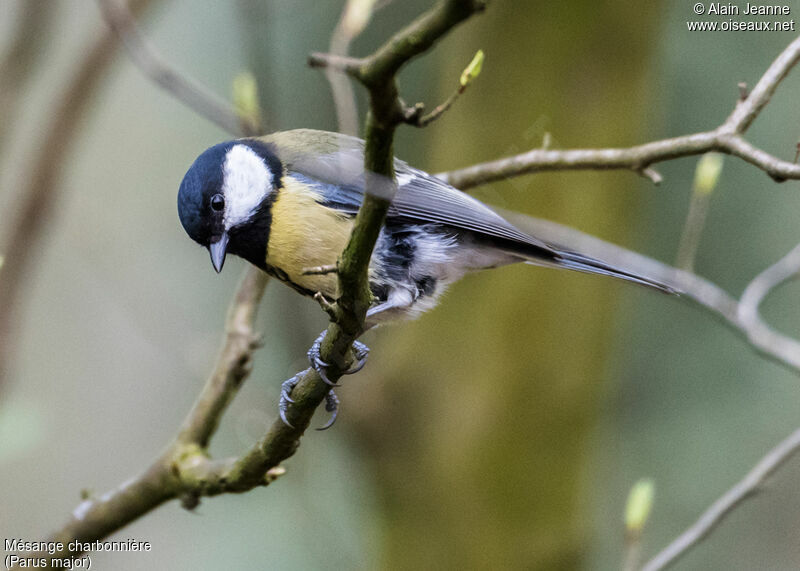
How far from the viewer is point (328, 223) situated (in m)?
1.88

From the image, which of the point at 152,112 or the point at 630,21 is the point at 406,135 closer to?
the point at 630,21

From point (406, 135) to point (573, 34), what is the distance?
128cm

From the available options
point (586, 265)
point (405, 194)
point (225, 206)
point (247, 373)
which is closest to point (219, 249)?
point (225, 206)

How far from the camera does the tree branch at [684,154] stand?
1.48 meters

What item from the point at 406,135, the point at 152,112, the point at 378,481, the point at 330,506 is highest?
the point at 406,135

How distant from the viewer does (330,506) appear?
4.20 m

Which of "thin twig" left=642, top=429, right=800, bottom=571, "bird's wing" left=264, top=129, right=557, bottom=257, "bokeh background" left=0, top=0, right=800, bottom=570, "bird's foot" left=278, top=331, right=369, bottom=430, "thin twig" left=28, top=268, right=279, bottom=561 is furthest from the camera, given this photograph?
"bokeh background" left=0, top=0, right=800, bottom=570

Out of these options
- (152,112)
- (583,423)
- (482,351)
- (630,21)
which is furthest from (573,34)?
(152,112)

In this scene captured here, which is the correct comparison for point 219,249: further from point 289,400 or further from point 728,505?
point 728,505

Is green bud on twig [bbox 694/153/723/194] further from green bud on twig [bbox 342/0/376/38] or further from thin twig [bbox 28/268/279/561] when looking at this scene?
thin twig [bbox 28/268/279/561]

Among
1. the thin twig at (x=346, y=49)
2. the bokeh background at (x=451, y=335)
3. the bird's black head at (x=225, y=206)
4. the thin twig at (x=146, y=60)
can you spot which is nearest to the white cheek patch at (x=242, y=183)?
the bird's black head at (x=225, y=206)

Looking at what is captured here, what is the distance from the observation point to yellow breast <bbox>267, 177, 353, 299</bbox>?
1.85 m

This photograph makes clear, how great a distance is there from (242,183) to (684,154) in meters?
1.05

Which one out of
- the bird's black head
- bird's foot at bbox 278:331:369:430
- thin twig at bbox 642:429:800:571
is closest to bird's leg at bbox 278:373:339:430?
bird's foot at bbox 278:331:369:430
